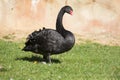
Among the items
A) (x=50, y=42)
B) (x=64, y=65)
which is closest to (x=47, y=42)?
(x=50, y=42)

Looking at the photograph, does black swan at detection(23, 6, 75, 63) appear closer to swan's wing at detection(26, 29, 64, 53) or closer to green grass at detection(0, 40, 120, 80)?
swan's wing at detection(26, 29, 64, 53)

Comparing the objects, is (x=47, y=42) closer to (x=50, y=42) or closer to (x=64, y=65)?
(x=50, y=42)

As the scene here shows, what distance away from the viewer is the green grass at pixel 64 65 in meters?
11.3

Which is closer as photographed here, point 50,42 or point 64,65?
point 64,65

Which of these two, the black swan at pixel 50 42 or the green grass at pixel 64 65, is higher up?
the black swan at pixel 50 42

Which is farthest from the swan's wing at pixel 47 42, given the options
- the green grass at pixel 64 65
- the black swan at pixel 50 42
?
the green grass at pixel 64 65

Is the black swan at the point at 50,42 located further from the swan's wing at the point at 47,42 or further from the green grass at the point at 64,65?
the green grass at the point at 64,65

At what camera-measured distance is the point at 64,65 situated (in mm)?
12625

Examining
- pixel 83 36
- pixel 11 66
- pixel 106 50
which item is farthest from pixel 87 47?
pixel 11 66

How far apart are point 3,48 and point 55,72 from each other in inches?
162

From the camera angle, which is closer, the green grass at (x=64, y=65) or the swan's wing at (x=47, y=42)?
the green grass at (x=64, y=65)

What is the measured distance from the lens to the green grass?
37.1ft

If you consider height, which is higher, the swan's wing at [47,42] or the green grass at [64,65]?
the swan's wing at [47,42]

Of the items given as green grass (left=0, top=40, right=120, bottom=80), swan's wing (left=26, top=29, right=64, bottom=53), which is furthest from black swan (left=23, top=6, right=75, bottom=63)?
green grass (left=0, top=40, right=120, bottom=80)
